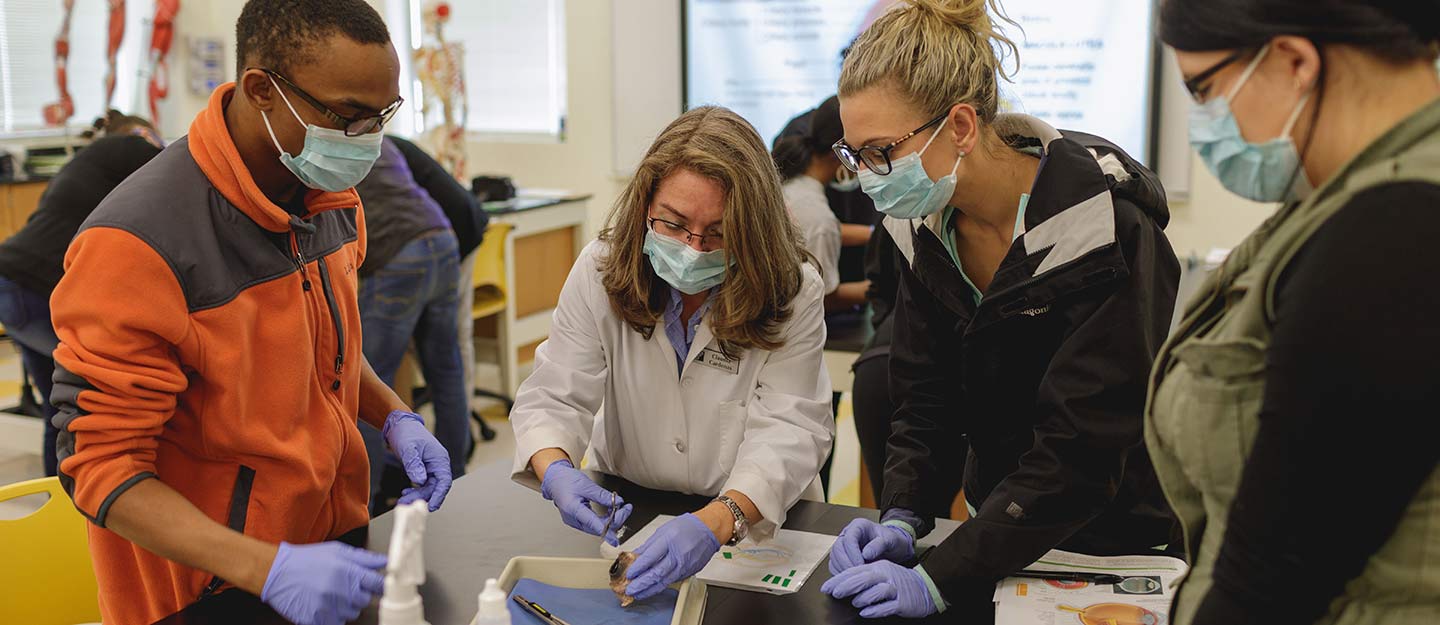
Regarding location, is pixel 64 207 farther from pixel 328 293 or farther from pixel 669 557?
pixel 669 557

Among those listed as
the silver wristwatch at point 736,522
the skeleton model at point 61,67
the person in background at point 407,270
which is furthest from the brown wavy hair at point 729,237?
the skeleton model at point 61,67

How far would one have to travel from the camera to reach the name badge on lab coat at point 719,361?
1625 millimetres

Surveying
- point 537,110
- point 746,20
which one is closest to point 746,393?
point 746,20

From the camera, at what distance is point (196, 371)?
126 centimetres

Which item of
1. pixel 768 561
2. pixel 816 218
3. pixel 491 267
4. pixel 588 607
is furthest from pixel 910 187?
pixel 491 267

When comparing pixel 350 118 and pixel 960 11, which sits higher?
pixel 960 11

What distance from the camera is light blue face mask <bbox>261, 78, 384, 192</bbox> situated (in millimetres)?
1328

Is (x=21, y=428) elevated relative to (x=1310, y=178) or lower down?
lower down

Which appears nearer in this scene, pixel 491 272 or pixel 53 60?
pixel 491 272

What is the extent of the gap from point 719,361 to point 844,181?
150 centimetres

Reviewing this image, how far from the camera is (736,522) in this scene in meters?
1.44

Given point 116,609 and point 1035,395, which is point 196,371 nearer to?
point 116,609

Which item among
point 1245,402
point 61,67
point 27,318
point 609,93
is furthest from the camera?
point 61,67

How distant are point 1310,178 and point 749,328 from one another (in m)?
0.85
